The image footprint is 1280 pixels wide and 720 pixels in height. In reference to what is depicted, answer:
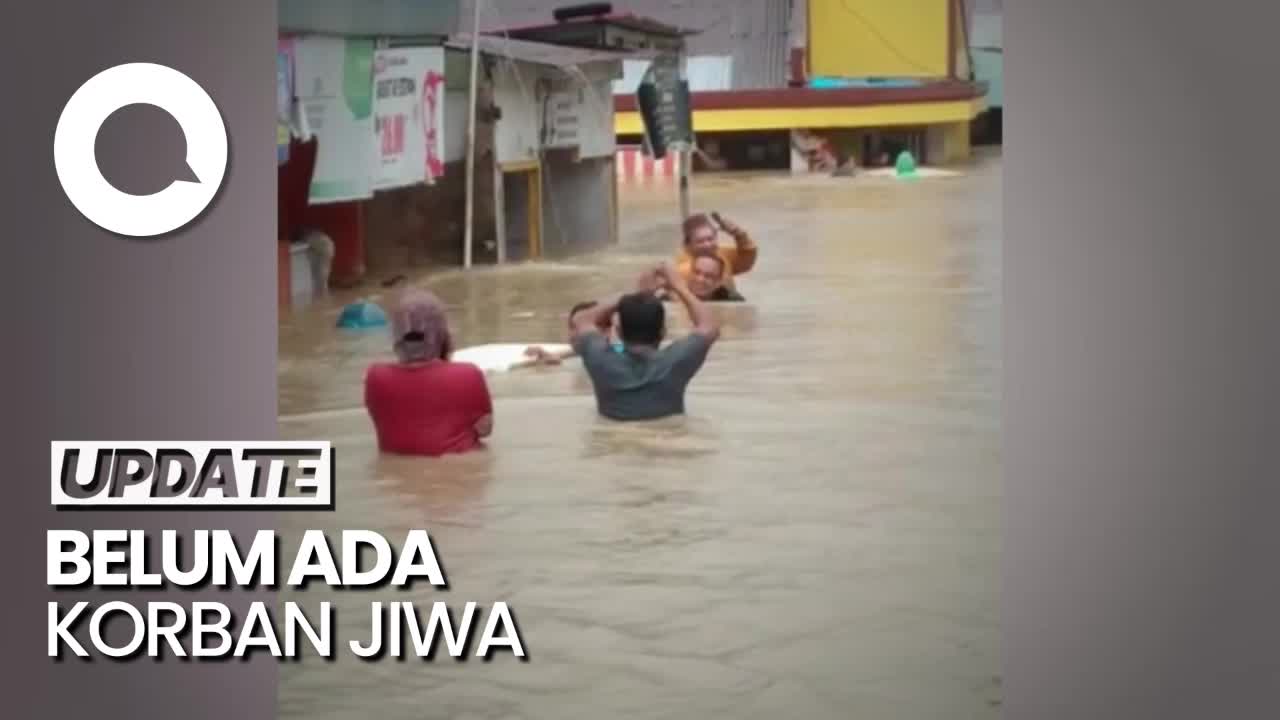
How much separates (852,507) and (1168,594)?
24.0 inches

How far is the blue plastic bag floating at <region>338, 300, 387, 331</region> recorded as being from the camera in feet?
16.0

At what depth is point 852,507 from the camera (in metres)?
3.89

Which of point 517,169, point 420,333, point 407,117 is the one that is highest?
point 407,117

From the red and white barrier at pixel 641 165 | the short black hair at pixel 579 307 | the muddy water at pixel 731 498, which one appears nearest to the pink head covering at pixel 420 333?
the muddy water at pixel 731 498

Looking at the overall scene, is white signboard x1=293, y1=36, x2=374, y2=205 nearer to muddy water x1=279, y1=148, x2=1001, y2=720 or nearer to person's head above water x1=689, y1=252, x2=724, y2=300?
muddy water x1=279, y1=148, x2=1001, y2=720

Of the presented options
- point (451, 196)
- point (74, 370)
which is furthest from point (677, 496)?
point (451, 196)

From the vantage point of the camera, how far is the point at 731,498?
3980 millimetres

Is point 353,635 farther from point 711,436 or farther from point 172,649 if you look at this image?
point 711,436

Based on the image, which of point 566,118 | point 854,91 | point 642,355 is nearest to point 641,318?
point 642,355

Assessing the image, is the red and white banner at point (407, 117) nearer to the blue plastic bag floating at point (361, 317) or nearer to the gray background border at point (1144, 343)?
the blue plastic bag floating at point (361, 317)

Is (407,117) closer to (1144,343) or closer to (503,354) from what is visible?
(503,354)

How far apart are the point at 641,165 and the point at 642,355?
0.42 meters

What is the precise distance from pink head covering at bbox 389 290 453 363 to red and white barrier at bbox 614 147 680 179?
1.72 feet

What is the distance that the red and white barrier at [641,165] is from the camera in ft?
15.0
